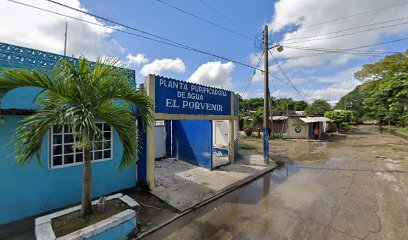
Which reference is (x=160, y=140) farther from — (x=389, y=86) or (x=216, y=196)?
(x=389, y=86)

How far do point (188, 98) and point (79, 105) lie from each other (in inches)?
184

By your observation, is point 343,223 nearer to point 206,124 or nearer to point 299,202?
point 299,202

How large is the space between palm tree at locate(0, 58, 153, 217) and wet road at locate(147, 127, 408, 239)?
2.45m

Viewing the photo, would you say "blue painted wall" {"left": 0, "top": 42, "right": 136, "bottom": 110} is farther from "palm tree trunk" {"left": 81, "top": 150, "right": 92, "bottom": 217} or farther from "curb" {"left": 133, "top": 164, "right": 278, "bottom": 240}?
"curb" {"left": 133, "top": 164, "right": 278, "bottom": 240}

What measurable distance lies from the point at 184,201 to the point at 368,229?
4.61 metres

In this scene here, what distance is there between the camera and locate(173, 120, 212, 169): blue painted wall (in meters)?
9.09

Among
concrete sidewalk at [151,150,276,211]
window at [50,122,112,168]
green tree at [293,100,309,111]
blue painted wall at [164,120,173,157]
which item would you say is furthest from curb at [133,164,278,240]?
green tree at [293,100,309,111]

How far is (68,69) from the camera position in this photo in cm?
346

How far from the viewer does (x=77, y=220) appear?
3.83 metres

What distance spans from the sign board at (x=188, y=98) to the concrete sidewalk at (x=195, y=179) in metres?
2.70

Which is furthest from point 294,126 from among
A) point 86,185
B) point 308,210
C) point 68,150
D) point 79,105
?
point 79,105

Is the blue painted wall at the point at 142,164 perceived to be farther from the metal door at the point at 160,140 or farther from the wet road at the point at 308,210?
the metal door at the point at 160,140

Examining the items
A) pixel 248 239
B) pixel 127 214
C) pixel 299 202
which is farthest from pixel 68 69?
pixel 299 202

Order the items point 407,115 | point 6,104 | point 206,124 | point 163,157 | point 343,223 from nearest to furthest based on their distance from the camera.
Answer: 1. point 6,104
2. point 343,223
3. point 206,124
4. point 163,157
5. point 407,115
